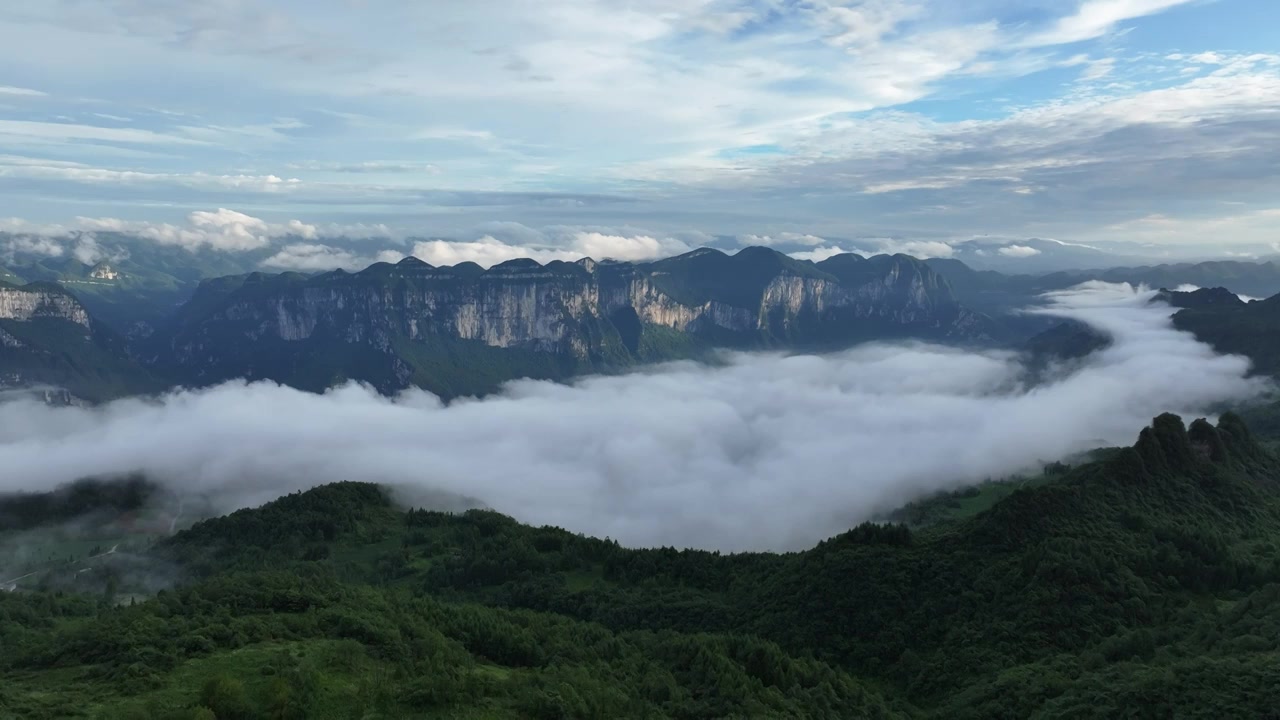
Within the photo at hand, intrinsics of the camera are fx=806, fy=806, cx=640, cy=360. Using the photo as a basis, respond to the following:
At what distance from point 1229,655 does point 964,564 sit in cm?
4589

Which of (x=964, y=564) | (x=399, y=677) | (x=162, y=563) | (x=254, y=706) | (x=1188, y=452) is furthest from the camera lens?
(x=162, y=563)

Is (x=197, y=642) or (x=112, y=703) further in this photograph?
(x=197, y=642)

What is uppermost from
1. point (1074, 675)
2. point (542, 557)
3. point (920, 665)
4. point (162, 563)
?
point (1074, 675)

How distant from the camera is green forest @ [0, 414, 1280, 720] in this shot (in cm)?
7881

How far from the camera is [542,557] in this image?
18038cm

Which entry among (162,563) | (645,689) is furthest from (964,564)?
(162,563)

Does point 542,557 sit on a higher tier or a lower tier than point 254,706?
lower

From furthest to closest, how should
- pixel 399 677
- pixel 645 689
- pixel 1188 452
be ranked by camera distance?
1. pixel 1188 452
2. pixel 645 689
3. pixel 399 677

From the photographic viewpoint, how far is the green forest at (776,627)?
78.8 meters

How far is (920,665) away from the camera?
114250 mm

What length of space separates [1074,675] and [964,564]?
35.3 metres

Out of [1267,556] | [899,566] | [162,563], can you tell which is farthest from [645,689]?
[162,563]

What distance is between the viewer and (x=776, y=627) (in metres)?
130

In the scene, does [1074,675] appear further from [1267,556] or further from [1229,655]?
[1267,556]
